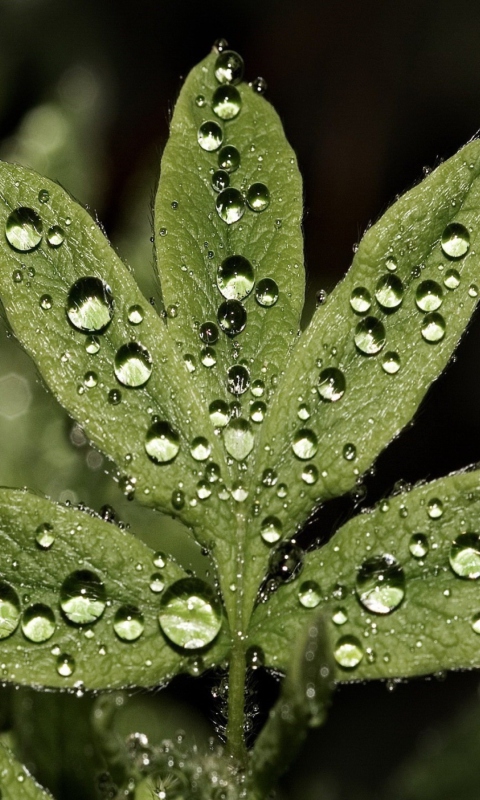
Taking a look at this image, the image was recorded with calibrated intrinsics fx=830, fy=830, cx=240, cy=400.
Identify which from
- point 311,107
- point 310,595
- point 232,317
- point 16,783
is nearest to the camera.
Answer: point 16,783

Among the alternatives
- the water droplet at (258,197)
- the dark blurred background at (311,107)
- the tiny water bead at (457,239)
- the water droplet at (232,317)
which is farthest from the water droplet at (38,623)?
the dark blurred background at (311,107)

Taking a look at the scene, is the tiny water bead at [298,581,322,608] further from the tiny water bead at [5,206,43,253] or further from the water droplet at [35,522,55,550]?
the tiny water bead at [5,206,43,253]

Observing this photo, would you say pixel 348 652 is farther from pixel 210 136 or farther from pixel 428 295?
pixel 210 136

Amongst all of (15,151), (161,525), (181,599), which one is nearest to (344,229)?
(15,151)

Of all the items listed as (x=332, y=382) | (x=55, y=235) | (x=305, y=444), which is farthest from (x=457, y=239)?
(x=55, y=235)

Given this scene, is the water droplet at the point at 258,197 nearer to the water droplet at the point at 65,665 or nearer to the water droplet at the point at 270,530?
the water droplet at the point at 270,530
